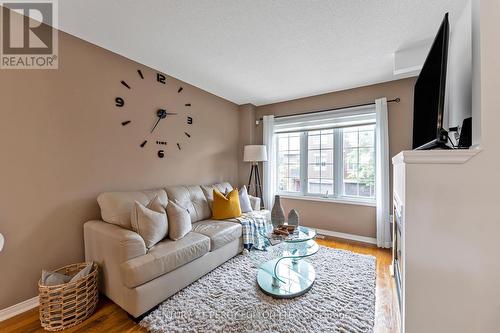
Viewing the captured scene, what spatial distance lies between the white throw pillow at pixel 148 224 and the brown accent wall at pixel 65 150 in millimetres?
636

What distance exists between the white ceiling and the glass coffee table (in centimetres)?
200

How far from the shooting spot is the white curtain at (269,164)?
4039 mm

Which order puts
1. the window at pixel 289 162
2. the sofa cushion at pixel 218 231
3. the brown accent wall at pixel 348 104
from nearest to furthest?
the sofa cushion at pixel 218 231 → the brown accent wall at pixel 348 104 → the window at pixel 289 162

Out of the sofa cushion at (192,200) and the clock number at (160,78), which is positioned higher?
the clock number at (160,78)

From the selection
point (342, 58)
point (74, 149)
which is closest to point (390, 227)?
point (342, 58)

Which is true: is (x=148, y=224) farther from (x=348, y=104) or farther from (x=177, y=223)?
(x=348, y=104)

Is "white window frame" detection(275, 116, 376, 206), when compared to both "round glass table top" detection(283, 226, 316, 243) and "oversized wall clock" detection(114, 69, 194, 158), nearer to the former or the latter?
"round glass table top" detection(283, 226, 316, 243)

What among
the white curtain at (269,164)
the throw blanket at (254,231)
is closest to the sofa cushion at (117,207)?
the throw blanket at (254,231)

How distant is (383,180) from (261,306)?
2444 millimetres

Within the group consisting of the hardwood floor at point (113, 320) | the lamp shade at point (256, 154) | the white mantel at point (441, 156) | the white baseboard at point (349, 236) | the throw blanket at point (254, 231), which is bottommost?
the hardwood floor at point (113, 320)

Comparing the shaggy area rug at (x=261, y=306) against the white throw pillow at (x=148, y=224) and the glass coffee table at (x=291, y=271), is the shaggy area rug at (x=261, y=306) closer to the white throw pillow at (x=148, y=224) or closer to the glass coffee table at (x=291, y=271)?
the glass coffee table at (x=291, y=271)

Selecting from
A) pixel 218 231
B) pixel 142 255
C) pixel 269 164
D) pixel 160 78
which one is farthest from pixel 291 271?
pixel 160 78

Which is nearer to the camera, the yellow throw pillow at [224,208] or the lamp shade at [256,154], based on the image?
the yellow throw pillow at [224,208]

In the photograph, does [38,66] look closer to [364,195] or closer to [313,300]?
[313,300]
